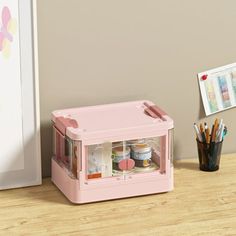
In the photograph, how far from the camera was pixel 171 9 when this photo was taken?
7.31 ft

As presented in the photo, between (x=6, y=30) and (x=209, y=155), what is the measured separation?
2.08 feet

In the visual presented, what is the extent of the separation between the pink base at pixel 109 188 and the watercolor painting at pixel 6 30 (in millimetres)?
328

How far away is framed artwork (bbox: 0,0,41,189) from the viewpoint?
2.06 metres

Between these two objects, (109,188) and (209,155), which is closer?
(109,188)

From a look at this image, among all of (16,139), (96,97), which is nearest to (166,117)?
(96,97)

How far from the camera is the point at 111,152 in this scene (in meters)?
2.10

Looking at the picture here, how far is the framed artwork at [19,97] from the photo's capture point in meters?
2.06

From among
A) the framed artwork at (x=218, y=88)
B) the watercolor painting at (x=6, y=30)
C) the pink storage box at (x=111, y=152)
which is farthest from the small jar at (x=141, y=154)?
the watercolor painting at (x=6, y=30)

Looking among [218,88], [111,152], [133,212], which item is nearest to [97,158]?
[111,152]

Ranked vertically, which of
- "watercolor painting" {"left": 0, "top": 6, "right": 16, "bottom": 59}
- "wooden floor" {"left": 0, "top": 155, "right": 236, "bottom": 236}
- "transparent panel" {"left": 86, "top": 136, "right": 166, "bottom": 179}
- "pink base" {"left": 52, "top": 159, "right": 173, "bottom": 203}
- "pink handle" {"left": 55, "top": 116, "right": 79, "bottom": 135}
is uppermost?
"watercolor painting" {"left": 0, "top": 6, "right": 16, "bottom": 59}

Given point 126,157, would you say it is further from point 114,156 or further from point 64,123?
Answer: point 64,123

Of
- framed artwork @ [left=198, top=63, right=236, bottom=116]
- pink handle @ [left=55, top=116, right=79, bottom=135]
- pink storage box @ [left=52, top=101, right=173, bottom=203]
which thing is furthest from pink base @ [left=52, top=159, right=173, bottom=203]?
framed artwork @ [left=198, top=63, right=236, bottom=116]

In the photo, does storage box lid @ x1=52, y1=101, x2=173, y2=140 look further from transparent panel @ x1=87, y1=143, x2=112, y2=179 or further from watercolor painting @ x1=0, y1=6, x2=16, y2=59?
watercolor painting @ x1=0, y1=6, x2=16, y2=59

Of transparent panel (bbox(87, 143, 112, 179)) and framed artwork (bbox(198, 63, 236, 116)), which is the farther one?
framed artwork (bbox(198, 63, 236, 116))
